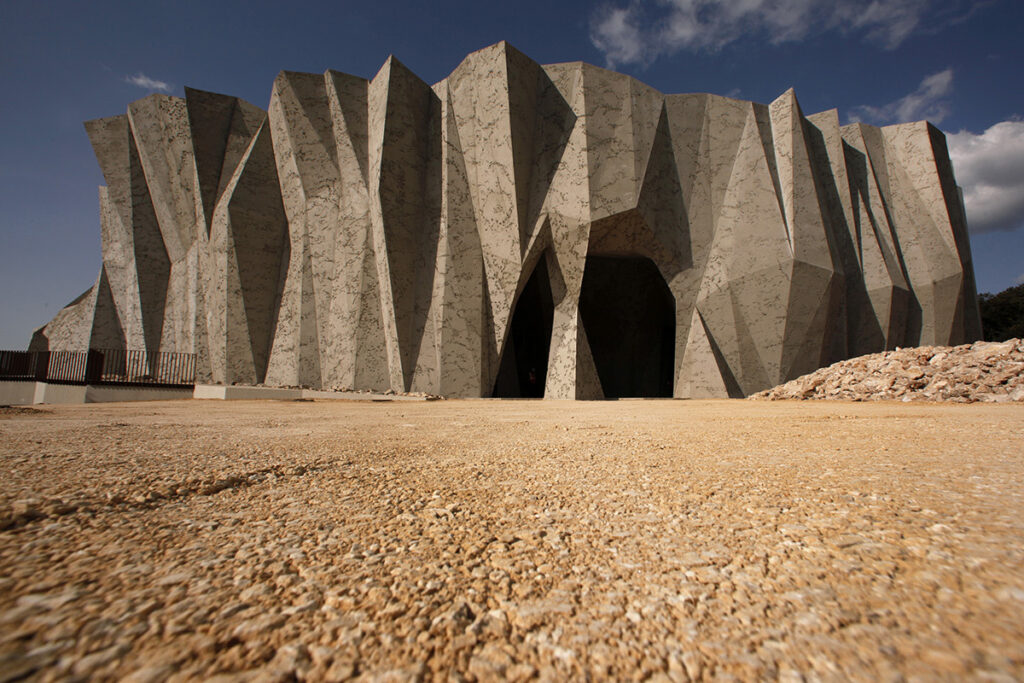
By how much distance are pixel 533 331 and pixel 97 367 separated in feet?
49.3

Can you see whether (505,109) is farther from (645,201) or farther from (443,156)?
(645,201)

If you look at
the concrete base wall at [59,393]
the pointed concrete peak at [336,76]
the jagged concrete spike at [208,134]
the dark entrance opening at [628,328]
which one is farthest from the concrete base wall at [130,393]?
the dark entrance opening at [628,328]

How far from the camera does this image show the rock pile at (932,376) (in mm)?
7551

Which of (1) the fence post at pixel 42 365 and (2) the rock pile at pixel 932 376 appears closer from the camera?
(2) the rock pile at pixel 932 376

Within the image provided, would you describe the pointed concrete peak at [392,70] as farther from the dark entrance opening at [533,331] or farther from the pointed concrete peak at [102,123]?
the pointed concrete peak at [102,123]

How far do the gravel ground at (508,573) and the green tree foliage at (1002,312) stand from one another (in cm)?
4160

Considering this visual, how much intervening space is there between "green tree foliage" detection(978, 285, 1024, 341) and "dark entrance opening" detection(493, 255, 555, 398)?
3123 cm

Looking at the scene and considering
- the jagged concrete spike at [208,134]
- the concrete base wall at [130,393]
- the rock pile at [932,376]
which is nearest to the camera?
the rock pile at [932,376]

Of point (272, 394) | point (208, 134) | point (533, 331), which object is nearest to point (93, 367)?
point (272, 394)

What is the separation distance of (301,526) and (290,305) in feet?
49.2

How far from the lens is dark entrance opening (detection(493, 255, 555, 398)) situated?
19.0 metres

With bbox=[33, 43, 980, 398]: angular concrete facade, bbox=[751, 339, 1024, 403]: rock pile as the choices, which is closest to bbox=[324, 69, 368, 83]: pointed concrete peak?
bbox=[33, 43, 980, 398]: angular concrete facade

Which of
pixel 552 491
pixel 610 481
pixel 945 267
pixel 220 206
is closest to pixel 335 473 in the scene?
pixel 552 491

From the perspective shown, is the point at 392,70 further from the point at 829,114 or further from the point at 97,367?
the point at 829,114
